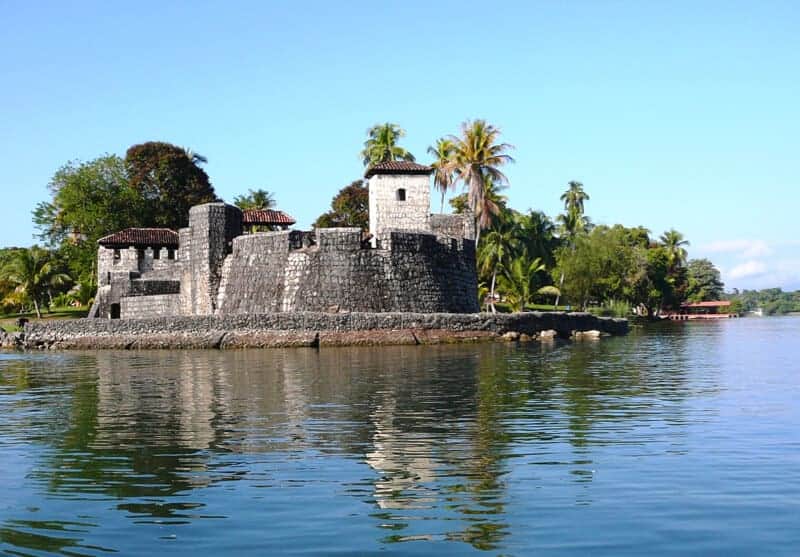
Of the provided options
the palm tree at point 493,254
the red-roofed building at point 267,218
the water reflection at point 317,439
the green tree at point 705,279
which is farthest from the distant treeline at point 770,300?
the water reflection at point 317,439

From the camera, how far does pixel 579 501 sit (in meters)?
5.67

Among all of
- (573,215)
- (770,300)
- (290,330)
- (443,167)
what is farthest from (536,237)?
(770,300)

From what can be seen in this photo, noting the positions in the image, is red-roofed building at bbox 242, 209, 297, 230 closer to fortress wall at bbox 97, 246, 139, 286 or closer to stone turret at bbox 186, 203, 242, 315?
fortress wall at bbox 97, 246, 139, 286

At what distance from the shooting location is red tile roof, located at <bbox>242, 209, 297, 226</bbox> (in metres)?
47.2

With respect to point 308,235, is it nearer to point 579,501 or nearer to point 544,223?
point 579,501

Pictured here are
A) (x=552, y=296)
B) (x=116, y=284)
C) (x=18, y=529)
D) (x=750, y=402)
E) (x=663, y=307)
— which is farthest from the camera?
(x=663, y=307)

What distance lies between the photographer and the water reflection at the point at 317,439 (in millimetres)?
5523

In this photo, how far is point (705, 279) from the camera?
96.7m

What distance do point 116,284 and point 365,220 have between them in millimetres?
23399

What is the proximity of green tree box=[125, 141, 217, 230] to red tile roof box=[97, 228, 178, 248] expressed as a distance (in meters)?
13.0

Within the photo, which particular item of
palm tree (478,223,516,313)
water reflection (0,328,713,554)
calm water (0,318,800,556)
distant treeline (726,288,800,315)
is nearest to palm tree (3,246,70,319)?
palm tree (478,223,516,313)

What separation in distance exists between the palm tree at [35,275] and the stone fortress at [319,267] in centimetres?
1026

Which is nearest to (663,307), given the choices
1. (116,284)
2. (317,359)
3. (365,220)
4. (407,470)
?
(365,220)

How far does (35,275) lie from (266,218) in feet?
47.9
